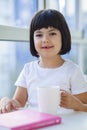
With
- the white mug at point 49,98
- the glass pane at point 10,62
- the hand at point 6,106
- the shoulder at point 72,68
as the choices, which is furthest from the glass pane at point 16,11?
the white mug at point 49,98

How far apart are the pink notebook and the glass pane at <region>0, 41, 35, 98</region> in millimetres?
709

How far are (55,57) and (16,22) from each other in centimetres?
50

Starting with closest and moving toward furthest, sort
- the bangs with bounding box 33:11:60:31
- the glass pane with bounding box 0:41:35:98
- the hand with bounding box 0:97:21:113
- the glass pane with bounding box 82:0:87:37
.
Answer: the hand with bounding box 0:97:21:113
the bangs with bounding box 33:11:60:31
the glass pane with bounding box 0:41:35:98
the glass pane with bounding box 82:0:87:37

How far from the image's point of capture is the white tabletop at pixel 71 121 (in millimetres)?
797

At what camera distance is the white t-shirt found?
1256 mm

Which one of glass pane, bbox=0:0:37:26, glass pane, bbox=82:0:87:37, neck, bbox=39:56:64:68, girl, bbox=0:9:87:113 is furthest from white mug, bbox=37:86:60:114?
glass pane, bbox=82:0:87:37

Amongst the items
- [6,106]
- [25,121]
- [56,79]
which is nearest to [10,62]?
[56,79]

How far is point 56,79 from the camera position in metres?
1.26

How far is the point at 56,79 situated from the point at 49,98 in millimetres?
322

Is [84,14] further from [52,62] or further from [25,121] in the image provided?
[25,121]

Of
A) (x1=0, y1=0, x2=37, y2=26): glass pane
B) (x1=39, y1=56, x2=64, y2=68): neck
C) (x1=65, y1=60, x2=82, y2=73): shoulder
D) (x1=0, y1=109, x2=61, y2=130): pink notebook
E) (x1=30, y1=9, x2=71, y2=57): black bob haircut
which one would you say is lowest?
(x1=0, y1=109, x2=61, y2=130): pink notebook

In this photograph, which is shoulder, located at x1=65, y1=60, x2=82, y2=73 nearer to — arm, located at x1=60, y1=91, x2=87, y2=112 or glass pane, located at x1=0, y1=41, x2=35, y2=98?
arm, located at x1=60, y1=91, x2=87, y2=112

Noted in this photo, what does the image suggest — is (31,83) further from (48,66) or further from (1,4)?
(1,4)

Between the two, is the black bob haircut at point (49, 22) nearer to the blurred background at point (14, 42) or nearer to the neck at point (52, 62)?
the neck at point (52, 62)
